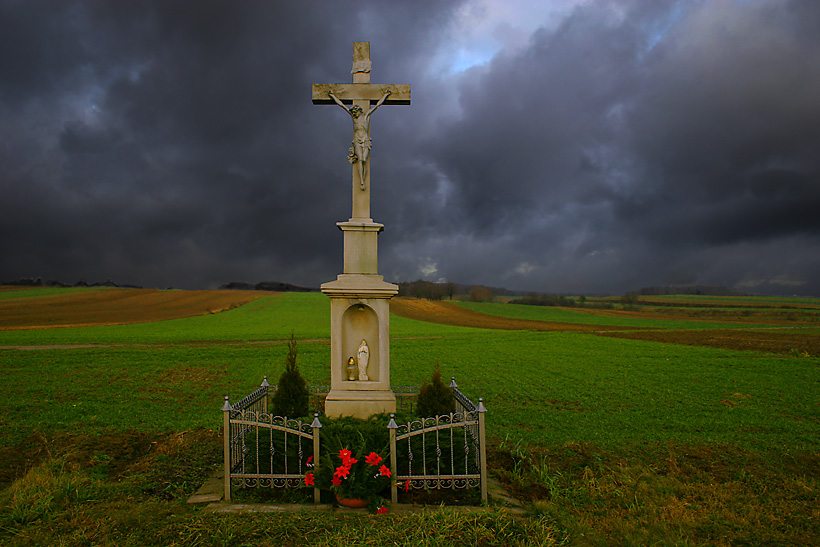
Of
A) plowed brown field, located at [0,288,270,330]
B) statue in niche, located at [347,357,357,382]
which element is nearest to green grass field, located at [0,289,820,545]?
statue in niche, located at [347,357,357,382]

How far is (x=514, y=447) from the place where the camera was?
8461 mm

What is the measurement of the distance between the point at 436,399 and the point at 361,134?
5.37 meters

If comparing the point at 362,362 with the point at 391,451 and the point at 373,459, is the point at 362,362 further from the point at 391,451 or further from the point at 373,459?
the point at 373,459

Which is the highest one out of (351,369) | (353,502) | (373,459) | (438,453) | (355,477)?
(351,369)

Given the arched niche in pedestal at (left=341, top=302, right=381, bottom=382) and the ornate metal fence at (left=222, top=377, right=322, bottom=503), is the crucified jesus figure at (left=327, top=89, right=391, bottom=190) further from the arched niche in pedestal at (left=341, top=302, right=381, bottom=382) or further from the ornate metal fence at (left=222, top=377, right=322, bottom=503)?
the ornate metal fence at (left=222, top=377, right=322, bottom=503)

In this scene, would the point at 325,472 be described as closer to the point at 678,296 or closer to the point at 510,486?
the point at 510,486

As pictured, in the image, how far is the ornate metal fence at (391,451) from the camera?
595 centimetres

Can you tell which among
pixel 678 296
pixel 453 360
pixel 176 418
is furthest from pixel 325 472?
pixel 678 296

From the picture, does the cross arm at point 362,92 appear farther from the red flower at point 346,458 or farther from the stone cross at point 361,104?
the red flower at point 346,458

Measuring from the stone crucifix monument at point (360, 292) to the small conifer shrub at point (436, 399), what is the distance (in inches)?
27.9

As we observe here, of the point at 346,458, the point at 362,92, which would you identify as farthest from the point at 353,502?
the point at 362,92

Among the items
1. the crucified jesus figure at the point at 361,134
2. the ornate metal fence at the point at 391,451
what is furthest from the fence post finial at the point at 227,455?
the crucified jesus figure at the point at 361,134

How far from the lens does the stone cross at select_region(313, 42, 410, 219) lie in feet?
27.8

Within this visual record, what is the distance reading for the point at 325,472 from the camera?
577 centimetres
